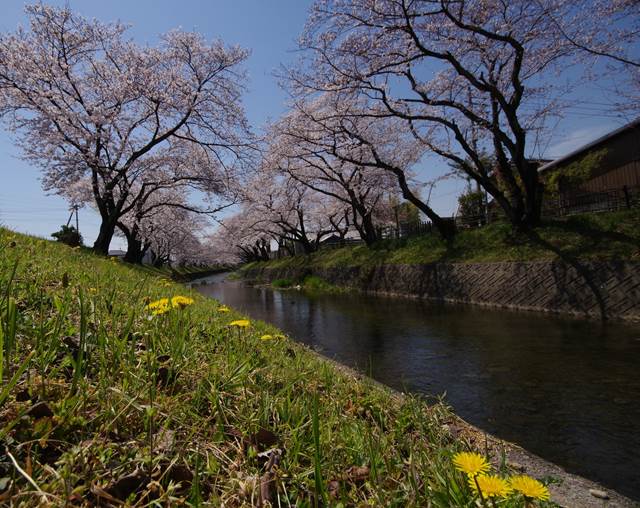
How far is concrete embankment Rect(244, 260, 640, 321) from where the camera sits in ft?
26.8

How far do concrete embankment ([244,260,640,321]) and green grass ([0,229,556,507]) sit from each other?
837 cm

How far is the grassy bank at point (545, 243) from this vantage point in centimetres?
954

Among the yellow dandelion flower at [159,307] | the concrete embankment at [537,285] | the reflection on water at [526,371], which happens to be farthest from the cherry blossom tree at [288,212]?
the yellow dandelion flower at [159,307]

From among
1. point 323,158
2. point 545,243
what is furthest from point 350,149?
point 545,243

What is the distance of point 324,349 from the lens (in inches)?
271

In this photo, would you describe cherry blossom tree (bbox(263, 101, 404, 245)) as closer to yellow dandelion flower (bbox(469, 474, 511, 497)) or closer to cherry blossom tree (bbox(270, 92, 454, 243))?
cherry blossom tree (bbox(270, 92, 454, 243))

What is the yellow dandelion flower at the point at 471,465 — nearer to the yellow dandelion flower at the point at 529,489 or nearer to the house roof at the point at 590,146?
the yellow dandelion flower at the point at 529,489

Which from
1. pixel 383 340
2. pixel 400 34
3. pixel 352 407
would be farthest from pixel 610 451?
pixel 400 34

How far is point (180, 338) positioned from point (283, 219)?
109 ft

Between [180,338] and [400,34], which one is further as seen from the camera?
[400,34]

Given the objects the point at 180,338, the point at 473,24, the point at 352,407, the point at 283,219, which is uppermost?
the point at 473,24

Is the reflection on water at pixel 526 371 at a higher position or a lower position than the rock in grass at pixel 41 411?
lower

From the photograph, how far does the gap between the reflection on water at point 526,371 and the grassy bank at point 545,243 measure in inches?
101

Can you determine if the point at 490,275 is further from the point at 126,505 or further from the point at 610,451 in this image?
the point at 126,505
